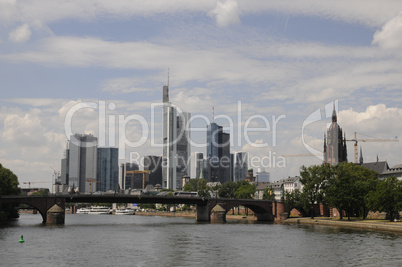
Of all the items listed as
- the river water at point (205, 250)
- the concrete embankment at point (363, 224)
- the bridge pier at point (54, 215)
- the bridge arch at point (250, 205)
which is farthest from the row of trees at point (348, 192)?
the bridge pier at point (54, 215)

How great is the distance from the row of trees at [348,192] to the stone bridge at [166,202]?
8.87 meters

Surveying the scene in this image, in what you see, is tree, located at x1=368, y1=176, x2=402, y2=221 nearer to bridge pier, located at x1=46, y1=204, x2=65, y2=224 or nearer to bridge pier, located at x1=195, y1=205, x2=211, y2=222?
bridge pier, located at x1=195, y1=205, x2=211, y2=222

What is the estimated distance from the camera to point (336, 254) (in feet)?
232

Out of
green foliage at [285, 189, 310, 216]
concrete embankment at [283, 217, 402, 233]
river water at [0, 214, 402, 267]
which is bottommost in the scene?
river water at [0, 214, 402, 267]

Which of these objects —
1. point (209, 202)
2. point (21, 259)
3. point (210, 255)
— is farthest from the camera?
point (209, 202)

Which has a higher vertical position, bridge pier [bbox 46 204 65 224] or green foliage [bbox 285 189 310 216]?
green foliage [bbox 285 189 310 216]

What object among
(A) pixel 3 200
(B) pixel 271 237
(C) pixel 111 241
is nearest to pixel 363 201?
(B) pixel 271 237

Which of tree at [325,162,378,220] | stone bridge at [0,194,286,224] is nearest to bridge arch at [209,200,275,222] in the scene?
stone bridge at [0,194,286,224]

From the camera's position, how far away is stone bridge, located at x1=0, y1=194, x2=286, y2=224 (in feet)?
467

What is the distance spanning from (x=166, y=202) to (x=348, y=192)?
60379 mm

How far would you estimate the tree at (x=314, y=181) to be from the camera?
6088 inches

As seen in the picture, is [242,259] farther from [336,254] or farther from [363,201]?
[363,201]

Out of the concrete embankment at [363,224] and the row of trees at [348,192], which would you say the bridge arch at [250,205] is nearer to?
the row of trees at [348,192]

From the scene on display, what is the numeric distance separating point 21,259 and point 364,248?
164 ft
